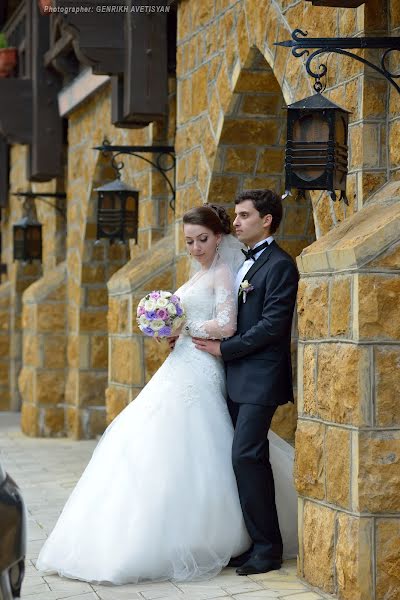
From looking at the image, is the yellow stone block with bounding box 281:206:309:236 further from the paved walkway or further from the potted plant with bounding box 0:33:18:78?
the potted plant with bounding box 0:33:18:78

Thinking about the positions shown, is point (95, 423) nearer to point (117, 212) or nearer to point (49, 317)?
point (49, 317)

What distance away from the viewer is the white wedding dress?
541 centimetres

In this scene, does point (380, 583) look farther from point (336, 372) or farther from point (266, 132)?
point (266, 132)

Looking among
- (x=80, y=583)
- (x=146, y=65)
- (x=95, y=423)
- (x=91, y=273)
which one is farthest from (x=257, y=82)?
(x=95, y=423)

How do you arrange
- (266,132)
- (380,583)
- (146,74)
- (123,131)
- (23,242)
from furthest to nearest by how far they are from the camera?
(23,242), (123,131), (146,74), (266,132), (380,583)

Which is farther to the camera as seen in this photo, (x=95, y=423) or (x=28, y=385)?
(x=28, y=385)

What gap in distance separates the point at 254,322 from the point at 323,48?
4.40 feet

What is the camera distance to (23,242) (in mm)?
13547

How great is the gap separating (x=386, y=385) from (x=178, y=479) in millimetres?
1241

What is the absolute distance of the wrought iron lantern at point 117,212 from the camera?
934 cm

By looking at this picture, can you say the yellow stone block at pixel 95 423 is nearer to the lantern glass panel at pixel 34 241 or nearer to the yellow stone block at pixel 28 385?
the yellow stone block at pixel 28 385

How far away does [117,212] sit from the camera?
9398 millimetres

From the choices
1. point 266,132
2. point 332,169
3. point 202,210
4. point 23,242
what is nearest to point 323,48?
point 332,169

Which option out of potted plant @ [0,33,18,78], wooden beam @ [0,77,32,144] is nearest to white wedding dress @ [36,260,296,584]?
wooden beam @ [0,77,32,144]
